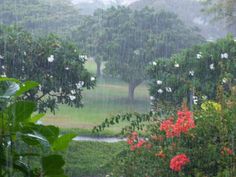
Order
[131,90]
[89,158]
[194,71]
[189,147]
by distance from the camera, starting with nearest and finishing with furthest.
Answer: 1. [189,147]
2. [89,158]
3. [194,71]
4. [131,90]

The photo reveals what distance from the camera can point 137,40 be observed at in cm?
1310

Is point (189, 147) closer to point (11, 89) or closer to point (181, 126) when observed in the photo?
point (181, 126)

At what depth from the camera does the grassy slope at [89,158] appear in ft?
19.9

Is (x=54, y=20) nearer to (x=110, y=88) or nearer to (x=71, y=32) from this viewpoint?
(x=71, y=32)

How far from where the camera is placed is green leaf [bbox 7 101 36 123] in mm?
760

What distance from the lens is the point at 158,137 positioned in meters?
3.54

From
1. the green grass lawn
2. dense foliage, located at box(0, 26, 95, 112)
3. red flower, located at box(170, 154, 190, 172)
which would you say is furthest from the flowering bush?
the green grass lawn

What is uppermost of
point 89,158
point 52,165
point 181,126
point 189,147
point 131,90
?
point 52,165

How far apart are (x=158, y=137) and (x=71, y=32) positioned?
1090cm

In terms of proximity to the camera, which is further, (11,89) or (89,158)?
(89,158)

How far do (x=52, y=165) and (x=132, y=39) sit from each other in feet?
41.2

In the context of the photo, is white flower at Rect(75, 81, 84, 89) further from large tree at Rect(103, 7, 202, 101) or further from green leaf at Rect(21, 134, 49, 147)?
green leaf at Rect(21, 134, 49, 147)

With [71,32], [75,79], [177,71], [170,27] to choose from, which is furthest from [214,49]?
[71,32]

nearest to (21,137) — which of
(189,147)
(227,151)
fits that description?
(227,151)
